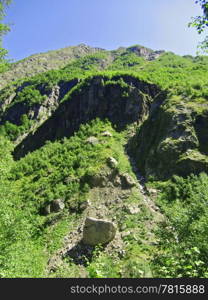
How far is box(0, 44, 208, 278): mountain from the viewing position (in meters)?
13.3

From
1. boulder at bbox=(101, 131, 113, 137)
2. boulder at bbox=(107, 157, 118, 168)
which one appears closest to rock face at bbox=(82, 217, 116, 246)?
boulder at bbox=(107, 157, 118, 168)

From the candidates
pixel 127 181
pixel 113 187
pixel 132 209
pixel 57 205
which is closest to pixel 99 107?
pixel 127 181

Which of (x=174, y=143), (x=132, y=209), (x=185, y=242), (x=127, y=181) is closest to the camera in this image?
(x=185, y=242)

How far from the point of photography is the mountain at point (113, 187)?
1333 cm

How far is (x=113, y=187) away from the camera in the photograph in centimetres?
2880

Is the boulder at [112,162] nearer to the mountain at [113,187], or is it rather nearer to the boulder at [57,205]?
the mountain at [113,187]

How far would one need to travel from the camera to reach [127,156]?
38.9m

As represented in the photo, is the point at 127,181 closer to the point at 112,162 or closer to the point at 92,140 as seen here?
the point at 112,162

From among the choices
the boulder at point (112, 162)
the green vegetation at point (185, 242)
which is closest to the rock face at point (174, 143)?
the boulder at point (112, 162)

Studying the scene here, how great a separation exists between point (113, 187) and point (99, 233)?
9.77 meters

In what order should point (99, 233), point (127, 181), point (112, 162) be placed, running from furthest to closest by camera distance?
point (112, 162)
point (127, 181)
point (99, 233)

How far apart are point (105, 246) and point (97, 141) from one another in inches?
973

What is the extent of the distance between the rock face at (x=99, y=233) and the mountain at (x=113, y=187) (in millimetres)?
86

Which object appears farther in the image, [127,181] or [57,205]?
[127,181]
